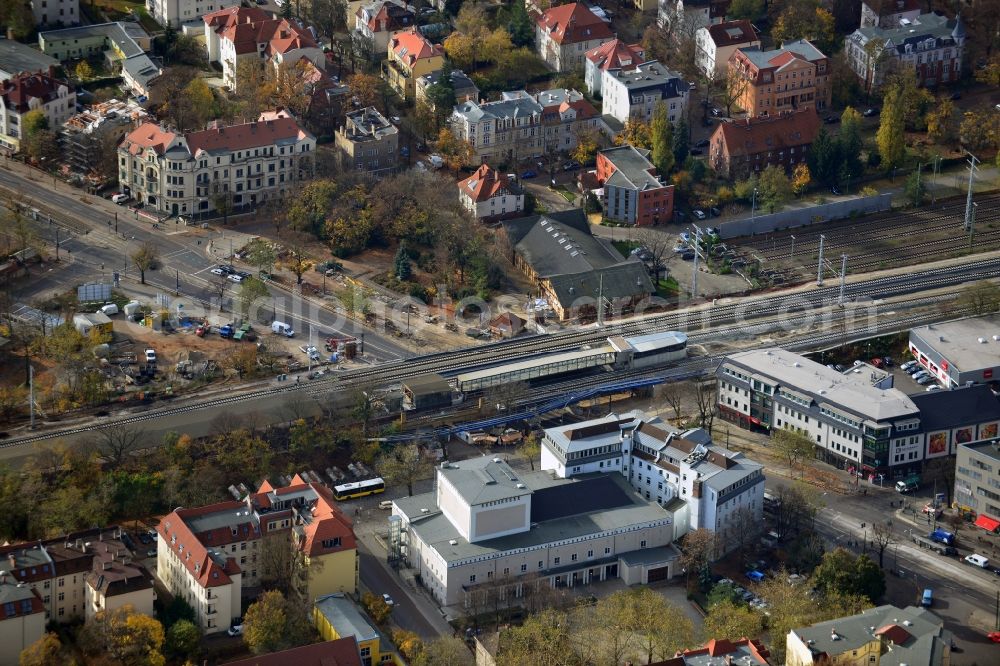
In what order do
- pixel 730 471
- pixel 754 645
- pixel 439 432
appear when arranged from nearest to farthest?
pixel 754 645 < pixel 730 471 < pixel 439 432

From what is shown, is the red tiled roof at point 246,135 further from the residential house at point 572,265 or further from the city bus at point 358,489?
the city bus at point 358,489

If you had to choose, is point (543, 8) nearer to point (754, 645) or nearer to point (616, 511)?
point (616, 511)

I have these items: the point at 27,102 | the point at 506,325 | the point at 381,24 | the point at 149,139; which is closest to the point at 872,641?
the point at 506,325

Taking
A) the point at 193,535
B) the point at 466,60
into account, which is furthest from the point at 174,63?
the point at 193,535

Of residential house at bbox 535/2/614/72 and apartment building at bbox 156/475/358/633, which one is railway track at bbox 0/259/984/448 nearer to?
apartment building at bbox 156/475/358/633

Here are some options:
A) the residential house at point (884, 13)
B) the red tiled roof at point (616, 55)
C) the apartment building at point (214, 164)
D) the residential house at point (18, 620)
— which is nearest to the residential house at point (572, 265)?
the apartment building at point (214, 164)

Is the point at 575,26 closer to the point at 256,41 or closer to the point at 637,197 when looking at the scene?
the point at 637,197

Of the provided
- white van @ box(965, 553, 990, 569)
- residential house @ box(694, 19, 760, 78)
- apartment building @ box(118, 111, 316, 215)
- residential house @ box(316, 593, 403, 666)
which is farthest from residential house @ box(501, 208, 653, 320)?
residential house @ box(316, 593, 403, 666)
